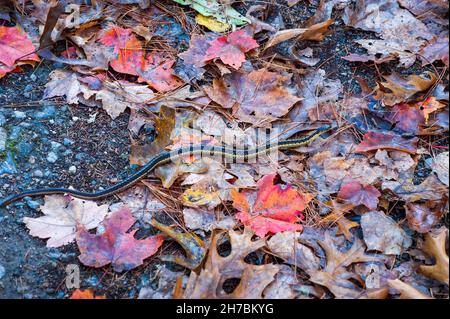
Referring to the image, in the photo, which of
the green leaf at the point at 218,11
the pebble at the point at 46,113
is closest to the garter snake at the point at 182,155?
the pebble at the point at 46,113

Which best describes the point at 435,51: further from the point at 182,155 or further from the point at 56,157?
the point at 56,157

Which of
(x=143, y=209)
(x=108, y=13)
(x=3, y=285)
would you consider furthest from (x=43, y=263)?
(x=108, y=13)

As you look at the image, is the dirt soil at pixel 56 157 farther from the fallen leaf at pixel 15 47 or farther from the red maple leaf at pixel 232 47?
the red maple leaf at pixel 232 47

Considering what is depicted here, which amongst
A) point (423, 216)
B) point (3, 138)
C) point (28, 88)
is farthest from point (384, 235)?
point (28, 88)

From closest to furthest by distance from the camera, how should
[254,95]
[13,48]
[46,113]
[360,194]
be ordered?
[360,194] < [46,113] < [254,95] < [13,48]

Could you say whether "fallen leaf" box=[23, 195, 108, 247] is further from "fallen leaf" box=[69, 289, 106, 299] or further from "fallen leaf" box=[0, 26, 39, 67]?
"fallen leaf" box=[0, 26, 39, 67]

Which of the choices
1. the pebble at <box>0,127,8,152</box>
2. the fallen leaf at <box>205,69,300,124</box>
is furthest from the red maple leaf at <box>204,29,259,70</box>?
the pebble at <box>0,127,8,152</box>
